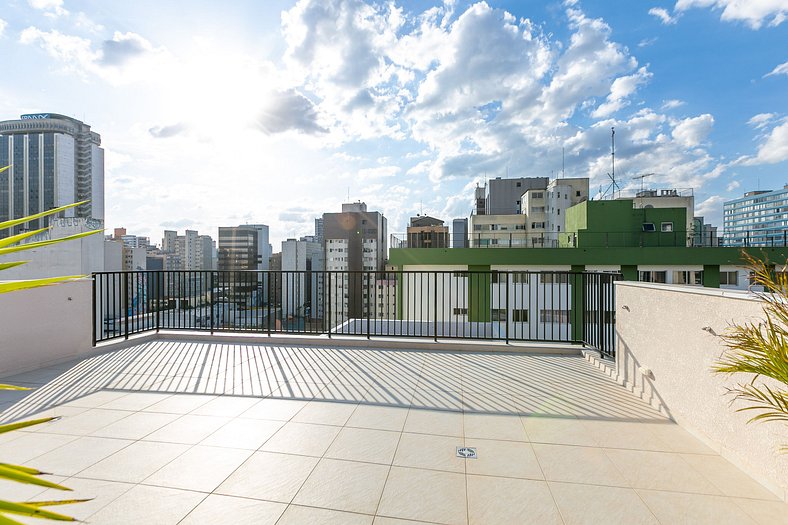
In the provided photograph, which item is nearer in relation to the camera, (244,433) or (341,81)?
(244,433)

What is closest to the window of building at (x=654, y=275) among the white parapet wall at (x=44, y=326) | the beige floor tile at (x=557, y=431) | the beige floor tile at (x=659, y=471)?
the beige floor tile at (x=557, y=431)

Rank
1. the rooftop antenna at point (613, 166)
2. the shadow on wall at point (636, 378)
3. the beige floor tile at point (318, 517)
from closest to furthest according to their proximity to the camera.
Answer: the beige floor tile at point (318, 517) < the shadow on wall at point (636, 378) < the rooftop antenna at point (613, 166)

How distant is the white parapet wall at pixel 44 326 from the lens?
3.82 metres

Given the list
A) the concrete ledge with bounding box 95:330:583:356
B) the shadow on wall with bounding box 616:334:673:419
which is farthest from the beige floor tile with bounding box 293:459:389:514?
the concrete ledge with bounding box 95:330:583:356

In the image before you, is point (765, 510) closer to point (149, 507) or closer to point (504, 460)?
point (504, 460)

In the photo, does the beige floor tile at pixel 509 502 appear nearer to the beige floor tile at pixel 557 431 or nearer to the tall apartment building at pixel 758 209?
the beige floor tile at pixel 557 431

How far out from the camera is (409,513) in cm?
179

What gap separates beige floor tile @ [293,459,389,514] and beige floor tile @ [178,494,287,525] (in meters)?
0.13

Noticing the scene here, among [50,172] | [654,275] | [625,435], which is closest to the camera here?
[625,435]

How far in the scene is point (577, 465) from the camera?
7.23 ft

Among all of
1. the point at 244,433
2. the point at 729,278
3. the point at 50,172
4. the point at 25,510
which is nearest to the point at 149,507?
the point at 244,433

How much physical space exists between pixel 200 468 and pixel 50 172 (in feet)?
82.3

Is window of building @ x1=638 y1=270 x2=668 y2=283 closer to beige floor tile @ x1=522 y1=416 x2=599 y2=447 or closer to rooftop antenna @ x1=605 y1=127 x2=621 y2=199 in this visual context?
rooftop antenna @ x1=605 y1=127 x2=621 y2=199

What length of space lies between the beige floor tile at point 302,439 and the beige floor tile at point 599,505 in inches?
57.5
